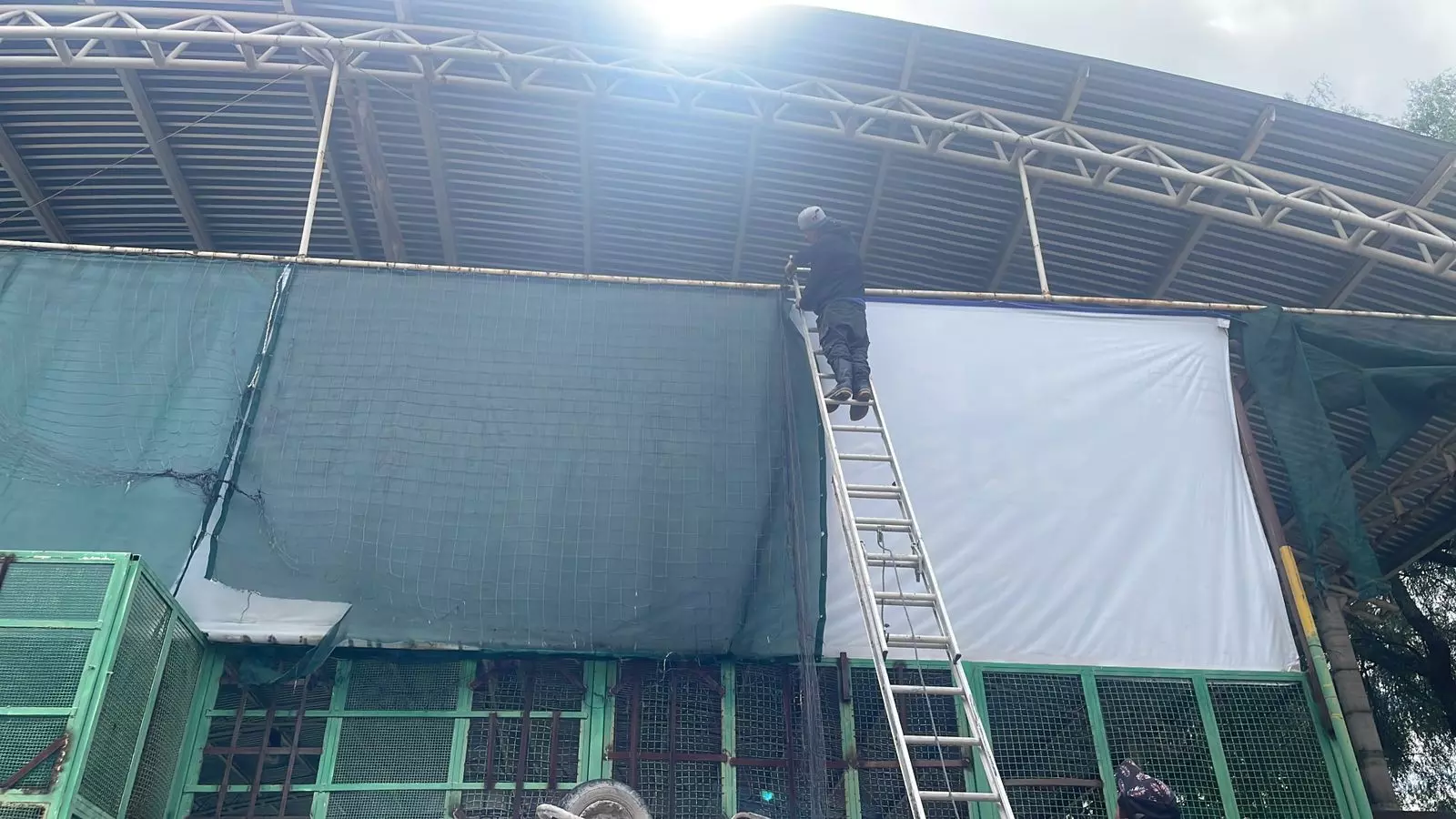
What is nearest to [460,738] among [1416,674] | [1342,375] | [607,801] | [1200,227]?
[607,801]

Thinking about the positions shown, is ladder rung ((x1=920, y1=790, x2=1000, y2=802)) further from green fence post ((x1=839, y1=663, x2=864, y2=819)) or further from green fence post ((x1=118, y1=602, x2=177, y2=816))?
green fence post ((x1=118, y1=602, x2=177, y2=816))

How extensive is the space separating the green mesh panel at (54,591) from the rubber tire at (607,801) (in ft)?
7.60

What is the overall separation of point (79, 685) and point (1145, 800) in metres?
4.39

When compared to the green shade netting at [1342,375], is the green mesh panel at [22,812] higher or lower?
lower

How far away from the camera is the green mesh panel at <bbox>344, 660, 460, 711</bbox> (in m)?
5.81

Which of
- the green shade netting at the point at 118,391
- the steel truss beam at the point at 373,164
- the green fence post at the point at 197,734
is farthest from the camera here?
the steel truss beam at the point at 373,164

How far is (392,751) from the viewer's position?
566 centimetres

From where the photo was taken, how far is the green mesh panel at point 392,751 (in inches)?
219

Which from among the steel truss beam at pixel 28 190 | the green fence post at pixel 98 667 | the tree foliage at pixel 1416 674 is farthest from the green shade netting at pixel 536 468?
the tree foliage at pixel 1416 674

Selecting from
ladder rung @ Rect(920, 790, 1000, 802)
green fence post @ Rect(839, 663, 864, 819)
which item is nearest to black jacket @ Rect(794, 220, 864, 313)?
green fence post @ Rect(839, 663, 864, 819)

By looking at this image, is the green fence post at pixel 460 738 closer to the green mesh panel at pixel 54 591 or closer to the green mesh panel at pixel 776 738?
the green mesh panel at pixel 776 738

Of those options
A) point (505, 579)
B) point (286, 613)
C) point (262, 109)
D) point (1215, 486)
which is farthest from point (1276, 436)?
point (262, 109)

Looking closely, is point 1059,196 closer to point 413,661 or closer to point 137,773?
point 413,661

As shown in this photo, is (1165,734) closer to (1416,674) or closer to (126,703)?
(126,703)
